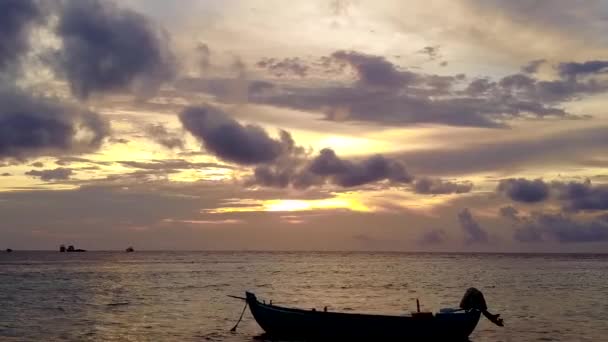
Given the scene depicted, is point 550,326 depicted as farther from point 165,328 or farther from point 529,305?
point 165,328

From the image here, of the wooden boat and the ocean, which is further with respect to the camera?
the ocean

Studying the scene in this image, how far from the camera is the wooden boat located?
101ft

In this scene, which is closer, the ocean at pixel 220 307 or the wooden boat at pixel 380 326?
the wooden boat at pixel 380 326

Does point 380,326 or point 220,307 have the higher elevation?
point 380,326

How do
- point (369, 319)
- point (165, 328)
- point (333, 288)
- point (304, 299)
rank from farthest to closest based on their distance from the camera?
1. point (333, 288)
2. point (304, 299)
3. point (165, 328)
4. point (369, 319)

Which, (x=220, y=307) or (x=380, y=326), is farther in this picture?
(x=220, y=307)

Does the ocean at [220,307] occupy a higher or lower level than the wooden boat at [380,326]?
lower

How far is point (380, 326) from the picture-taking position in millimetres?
30734

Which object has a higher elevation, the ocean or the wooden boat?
the wooden boat

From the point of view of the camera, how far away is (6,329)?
122ft

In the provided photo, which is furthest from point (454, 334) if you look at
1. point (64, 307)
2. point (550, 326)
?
point (64, 307)

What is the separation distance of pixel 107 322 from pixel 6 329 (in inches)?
233

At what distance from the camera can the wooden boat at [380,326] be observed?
30.7 m

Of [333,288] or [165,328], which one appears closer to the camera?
[165,328]
